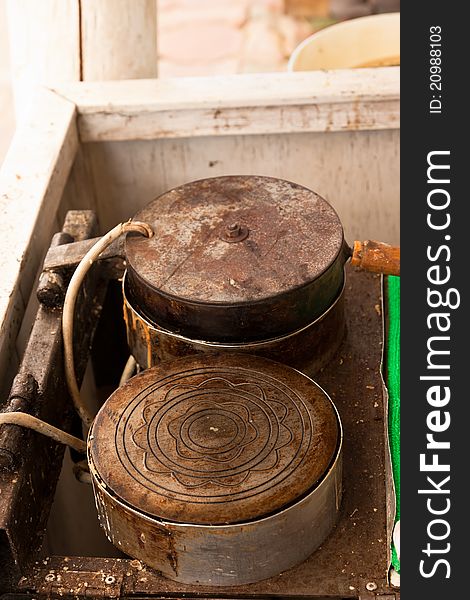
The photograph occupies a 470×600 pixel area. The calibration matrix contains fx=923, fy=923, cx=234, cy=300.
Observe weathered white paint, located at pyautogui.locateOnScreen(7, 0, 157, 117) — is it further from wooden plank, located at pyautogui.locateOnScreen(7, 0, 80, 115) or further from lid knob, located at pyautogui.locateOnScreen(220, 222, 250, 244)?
lid knob, located at pyautogui.locateOnScreen(220, 222, 250, 244)

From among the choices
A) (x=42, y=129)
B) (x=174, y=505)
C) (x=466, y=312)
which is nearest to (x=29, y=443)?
(x=174, y=505)

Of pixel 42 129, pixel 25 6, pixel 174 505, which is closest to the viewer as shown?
pixel 174 505

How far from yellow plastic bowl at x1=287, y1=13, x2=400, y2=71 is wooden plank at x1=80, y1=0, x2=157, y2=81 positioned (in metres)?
0.55

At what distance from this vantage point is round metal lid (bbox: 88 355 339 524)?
1201 mm

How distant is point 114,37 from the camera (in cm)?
217

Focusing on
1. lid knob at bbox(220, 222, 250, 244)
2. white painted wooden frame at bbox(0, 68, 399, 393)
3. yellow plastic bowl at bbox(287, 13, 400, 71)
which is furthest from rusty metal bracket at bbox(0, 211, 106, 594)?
yellow plastic bowl at bbox(287, 13, 400, 71)

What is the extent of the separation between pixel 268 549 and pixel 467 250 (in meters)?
0.56

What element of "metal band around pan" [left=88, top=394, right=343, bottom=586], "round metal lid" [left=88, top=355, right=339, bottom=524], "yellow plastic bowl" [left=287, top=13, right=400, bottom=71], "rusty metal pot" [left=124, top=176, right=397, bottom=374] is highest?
"yellow plastic bowl" [left=287, top=13, right=400, bottom=71]

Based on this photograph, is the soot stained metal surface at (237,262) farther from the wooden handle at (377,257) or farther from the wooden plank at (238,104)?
the wooden plank at (238,104)

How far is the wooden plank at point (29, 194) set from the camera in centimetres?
155

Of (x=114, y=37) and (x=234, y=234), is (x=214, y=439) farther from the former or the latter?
(x=114, y=37)

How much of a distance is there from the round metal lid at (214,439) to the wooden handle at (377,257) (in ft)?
0.81

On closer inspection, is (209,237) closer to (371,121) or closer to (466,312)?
(466,312)

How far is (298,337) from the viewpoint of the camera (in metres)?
1.48
